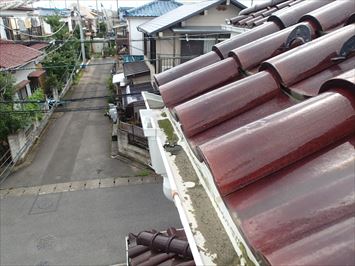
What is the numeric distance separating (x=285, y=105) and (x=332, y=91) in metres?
0.45

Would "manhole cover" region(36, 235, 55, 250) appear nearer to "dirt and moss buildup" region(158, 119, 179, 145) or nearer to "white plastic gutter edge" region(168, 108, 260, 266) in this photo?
"dirt and moss buildup" region(158, 119, 179, 145)

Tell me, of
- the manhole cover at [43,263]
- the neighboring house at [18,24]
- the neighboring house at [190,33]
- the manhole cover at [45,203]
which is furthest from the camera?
the neighboring house at [18,24]

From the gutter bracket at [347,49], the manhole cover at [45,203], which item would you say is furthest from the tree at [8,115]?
the gutter bracket at [347,49]

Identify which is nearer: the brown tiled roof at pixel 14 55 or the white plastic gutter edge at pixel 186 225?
the white plastic gutter edge at pixel 186 225

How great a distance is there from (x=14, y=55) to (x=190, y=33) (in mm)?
11681

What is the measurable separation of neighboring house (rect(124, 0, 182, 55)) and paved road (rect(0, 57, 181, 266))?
9.65 meters

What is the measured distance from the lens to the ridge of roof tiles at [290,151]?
1241mm

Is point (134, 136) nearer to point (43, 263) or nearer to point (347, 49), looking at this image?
point (43, 263)

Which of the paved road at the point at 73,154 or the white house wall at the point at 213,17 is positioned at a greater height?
the white house wall at the point at 213,17

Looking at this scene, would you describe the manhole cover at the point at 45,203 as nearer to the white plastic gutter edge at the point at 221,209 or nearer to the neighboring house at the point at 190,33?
the neighboring house at the point at 190,33

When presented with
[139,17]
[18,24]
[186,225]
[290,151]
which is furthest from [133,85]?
[290,151]

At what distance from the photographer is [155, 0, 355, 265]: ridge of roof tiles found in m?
1.24

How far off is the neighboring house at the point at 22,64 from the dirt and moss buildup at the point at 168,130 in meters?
16.3

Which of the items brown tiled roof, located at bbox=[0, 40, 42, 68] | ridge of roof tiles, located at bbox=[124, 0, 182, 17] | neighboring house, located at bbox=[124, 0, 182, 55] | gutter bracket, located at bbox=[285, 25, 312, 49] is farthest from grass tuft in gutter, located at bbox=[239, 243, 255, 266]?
ridge of roof tiles, located at bbox=[124, 0, 182, 17]
